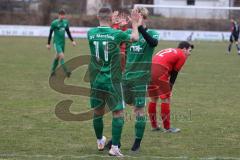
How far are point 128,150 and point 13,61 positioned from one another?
1484 centimetres

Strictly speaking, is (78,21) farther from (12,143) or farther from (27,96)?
(12,143)

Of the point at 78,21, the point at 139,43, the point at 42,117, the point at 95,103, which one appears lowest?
the point at 78,21

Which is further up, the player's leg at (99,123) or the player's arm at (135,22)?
the player's arm at (135,22)

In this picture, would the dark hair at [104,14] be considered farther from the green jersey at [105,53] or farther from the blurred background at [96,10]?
the blurred background at [96,10]

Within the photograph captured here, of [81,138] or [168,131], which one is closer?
[81,138]

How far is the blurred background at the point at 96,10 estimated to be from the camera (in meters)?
48.6

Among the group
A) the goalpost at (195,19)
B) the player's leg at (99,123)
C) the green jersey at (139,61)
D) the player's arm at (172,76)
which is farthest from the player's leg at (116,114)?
the goalpost at (195,19)

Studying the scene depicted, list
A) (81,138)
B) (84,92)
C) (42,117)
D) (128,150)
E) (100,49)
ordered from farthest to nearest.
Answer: (84,92)
(42,117)
(81,138)
(128,150)
(100,49)

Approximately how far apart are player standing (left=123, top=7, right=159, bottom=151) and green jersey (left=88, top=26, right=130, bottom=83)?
2.14ft

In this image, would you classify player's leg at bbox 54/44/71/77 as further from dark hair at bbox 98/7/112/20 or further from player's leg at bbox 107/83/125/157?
dark hair at bbox 98/7/112/20

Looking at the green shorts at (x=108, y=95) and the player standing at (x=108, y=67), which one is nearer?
the player standing at (x=108, y=67)

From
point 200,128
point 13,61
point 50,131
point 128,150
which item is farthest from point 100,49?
point 13,61

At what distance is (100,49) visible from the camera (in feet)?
24.3

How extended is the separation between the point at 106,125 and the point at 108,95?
230cm
